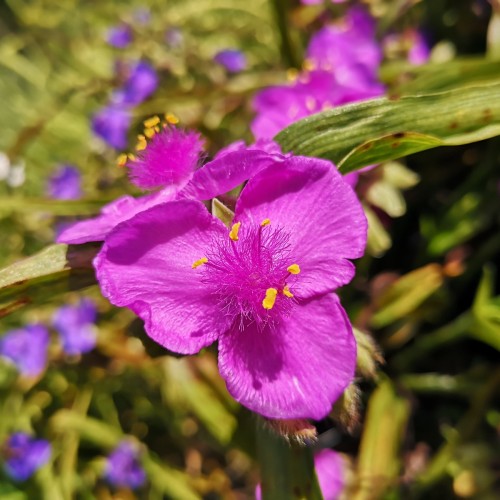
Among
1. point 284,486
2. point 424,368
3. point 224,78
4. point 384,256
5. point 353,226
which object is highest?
point 353,226

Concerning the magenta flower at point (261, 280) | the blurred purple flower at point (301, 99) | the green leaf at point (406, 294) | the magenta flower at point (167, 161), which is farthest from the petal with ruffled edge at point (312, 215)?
the green leaf at point (406, 294)

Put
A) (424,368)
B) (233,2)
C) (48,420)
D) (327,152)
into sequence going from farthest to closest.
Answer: (233,2), (48,420), (424,368), (327,152)

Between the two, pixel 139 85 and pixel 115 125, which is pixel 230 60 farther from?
pixel 115 125

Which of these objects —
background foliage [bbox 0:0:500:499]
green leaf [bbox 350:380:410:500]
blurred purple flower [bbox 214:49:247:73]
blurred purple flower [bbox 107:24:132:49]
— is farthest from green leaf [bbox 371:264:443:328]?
blurred purple flower [bbox 107:24:132:49]

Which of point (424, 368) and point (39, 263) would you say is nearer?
point (39, 263)

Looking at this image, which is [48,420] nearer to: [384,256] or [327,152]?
[384,256]

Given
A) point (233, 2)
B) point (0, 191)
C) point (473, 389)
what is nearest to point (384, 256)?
point (473, 389)

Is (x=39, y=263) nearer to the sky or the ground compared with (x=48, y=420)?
nearer to the sky
